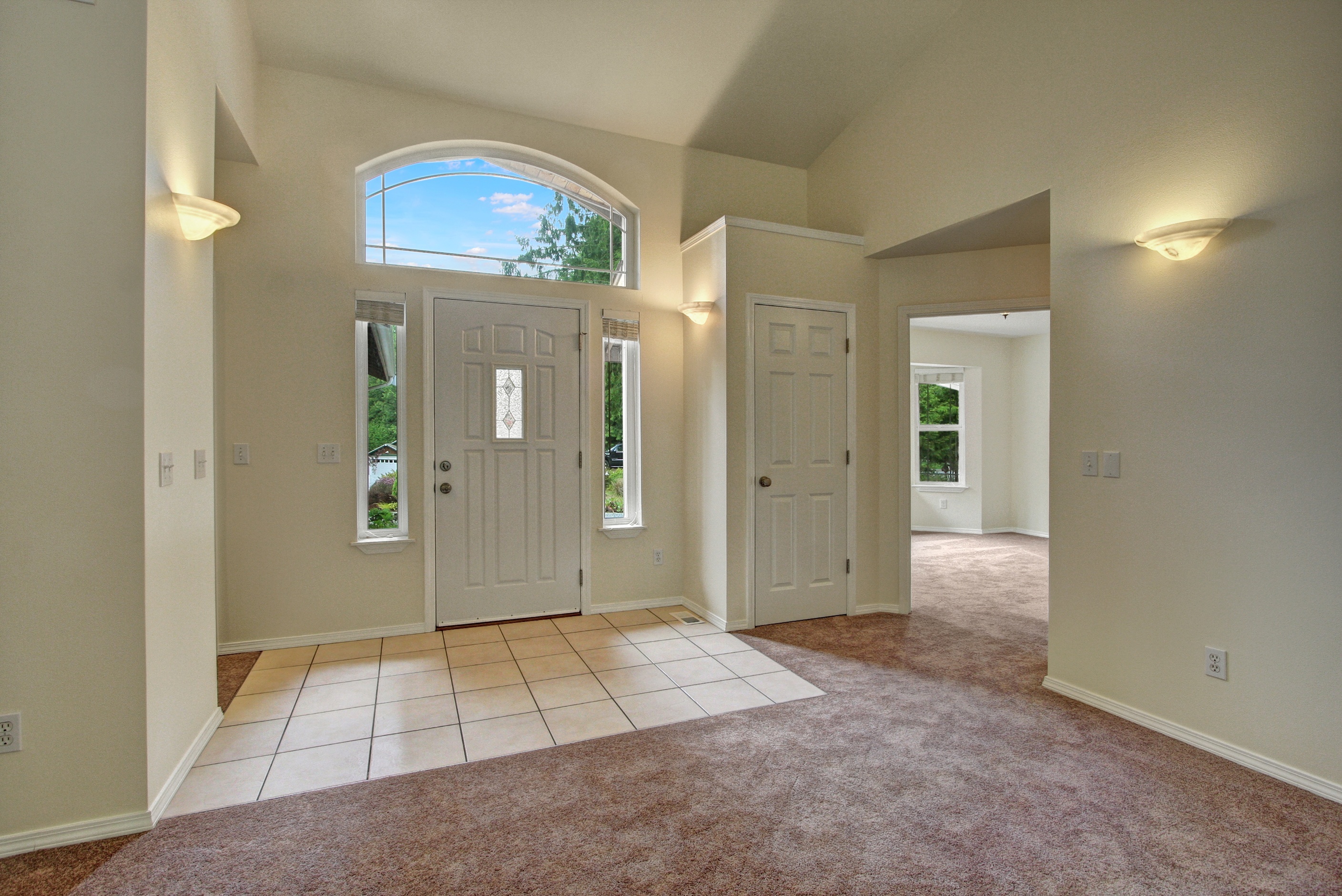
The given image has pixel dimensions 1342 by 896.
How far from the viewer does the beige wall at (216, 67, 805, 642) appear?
3494 mm

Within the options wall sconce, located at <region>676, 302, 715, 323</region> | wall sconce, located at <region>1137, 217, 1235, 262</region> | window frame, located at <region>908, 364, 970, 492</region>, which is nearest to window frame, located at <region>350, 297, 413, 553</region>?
wall sconce, located at <region>676, 302, 715, 323</region>

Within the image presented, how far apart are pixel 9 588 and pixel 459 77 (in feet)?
10.4

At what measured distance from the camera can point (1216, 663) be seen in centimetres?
244

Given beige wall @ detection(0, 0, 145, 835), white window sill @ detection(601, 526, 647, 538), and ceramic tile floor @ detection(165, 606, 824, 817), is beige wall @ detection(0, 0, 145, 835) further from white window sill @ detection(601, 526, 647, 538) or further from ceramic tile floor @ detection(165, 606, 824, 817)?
white window sill @ detection(601, 526, 647, 538)

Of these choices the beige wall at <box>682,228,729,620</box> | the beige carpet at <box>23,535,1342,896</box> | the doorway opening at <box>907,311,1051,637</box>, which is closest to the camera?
the beige carpet at <box>23,535,1342,896</box>

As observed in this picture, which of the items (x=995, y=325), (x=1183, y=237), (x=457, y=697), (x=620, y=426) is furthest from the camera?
(x=995, y=325)

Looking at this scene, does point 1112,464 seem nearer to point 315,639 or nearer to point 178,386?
point 178,386

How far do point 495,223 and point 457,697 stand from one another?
2.78 meters

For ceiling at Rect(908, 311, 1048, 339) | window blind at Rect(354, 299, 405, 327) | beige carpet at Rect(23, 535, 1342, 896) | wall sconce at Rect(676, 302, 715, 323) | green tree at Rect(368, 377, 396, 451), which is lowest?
beige carpet at Rect(23, 535, 1342, 896)

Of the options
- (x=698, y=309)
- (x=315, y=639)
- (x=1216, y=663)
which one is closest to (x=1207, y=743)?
(x=1216, y=663)

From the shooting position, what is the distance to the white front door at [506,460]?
154 inches

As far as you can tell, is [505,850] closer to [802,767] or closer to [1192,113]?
[802,767]

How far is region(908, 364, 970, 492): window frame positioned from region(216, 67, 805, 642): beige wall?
19.3 feet

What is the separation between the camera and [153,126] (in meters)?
Result: 2.03
